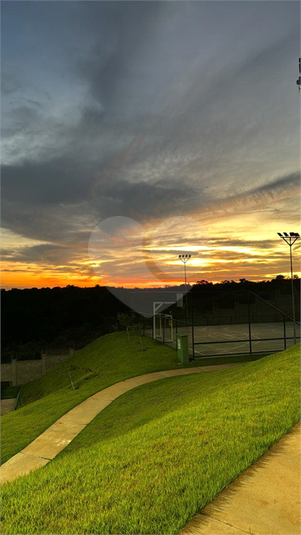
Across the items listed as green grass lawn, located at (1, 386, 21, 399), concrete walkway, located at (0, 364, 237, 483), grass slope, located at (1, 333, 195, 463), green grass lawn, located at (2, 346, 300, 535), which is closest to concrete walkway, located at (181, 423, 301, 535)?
green grass lawn, located at (2, 346, 300, 535)

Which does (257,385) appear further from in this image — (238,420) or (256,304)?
(256,304)

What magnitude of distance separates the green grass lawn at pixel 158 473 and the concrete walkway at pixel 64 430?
2.83 metres

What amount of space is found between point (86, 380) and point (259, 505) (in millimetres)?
18785

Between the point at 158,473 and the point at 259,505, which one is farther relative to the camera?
the point at 158,473

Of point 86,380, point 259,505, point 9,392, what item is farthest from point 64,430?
point 9,392

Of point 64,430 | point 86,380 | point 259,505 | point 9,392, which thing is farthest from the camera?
point 9,392

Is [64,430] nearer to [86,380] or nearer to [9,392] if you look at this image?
[86,380]

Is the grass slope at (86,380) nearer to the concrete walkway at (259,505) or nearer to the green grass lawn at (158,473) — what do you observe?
the green grass lawn at (158,473)

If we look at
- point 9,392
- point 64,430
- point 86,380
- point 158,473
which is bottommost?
point 9,392

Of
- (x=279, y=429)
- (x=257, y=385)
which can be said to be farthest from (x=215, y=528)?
(x=257, y=385)

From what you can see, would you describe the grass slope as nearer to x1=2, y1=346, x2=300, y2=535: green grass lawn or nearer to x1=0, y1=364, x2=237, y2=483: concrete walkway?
x1=0, y1=364, x2=237, y2=483: concrete walkway

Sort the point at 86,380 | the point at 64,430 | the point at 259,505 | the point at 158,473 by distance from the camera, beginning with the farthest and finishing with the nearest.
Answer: the point at 86,380 < the point at 64,430 < the point at 158,473 < the point at 259,505

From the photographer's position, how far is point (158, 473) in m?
4.89

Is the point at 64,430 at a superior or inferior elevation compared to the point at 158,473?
inferior
